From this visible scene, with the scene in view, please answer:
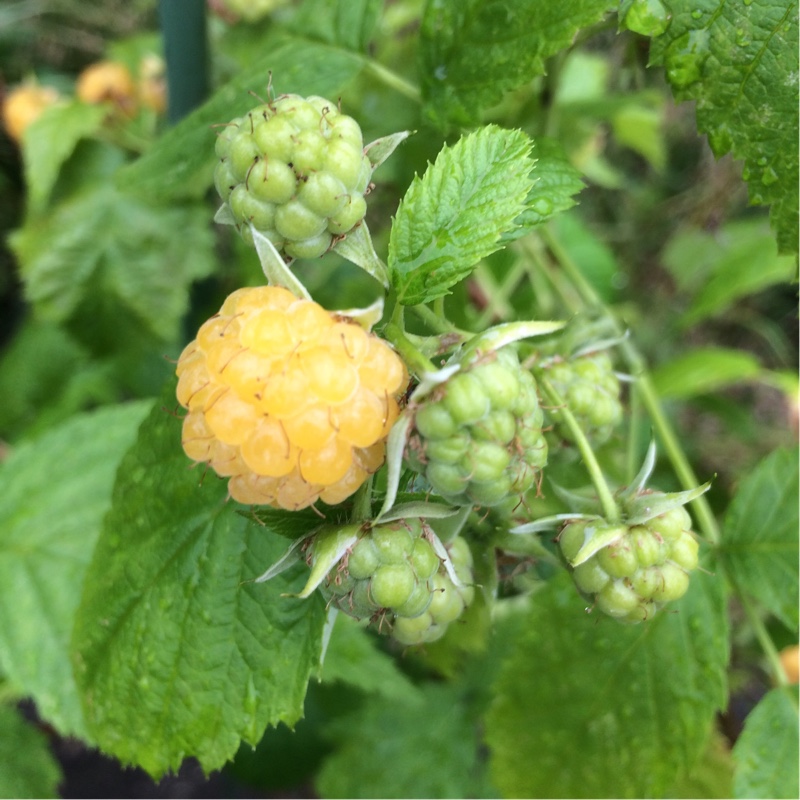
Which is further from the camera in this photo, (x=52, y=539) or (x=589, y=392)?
(x=52, y=539)

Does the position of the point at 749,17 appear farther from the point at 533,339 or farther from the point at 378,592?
→ the point at 378,592

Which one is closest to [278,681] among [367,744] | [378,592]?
[378,592]

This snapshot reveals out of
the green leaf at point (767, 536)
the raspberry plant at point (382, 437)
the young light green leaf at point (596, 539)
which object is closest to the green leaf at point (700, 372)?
the raspberry plant at point (382, 437)

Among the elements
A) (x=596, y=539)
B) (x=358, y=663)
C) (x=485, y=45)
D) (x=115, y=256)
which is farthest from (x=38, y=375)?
(x=596, y=539)

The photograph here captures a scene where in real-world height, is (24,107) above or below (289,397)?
below

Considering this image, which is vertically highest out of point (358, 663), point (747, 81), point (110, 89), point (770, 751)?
point (747, 81)

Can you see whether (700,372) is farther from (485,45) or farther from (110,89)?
(110,89)

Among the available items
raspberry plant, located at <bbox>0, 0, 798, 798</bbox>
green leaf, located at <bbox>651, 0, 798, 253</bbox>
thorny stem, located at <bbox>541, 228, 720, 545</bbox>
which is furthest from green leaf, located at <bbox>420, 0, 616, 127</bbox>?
thorny stem, located at <bbox>541, 228, 720, 545</bbox>
